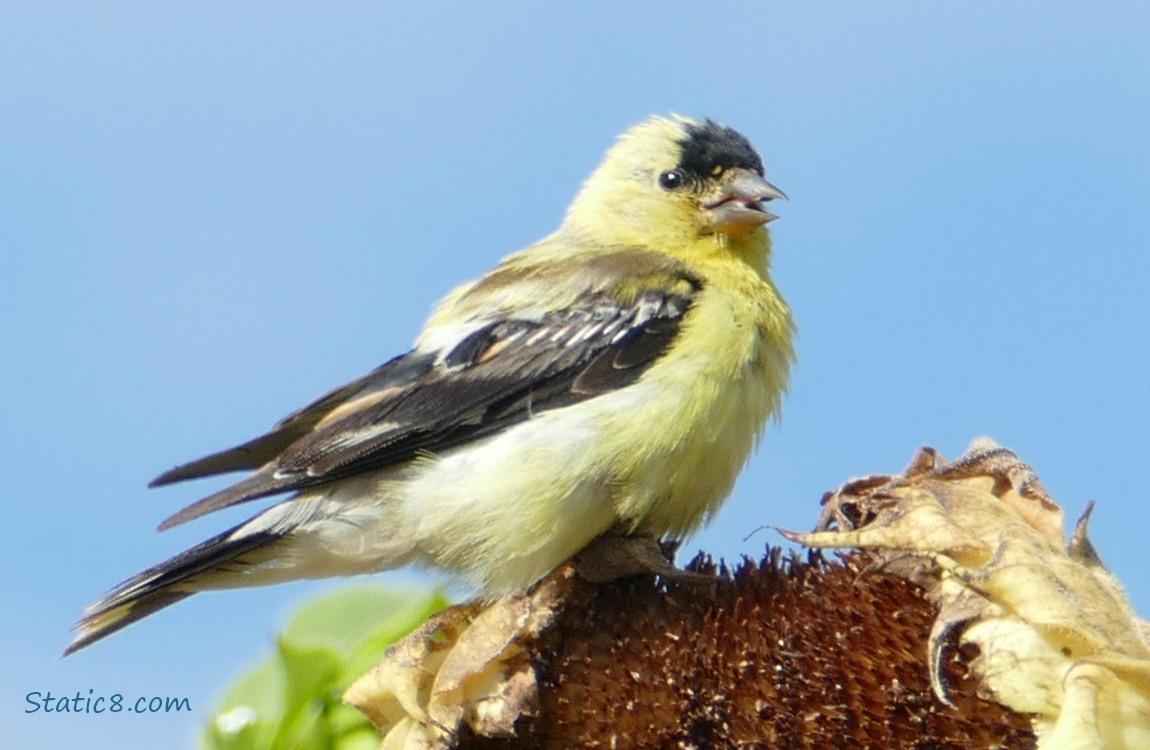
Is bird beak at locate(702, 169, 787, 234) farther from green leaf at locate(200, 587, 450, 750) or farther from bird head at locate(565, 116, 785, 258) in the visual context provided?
green leaf at locate(200, 587, 450, 750)

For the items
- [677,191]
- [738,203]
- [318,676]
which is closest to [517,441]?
[318,676]

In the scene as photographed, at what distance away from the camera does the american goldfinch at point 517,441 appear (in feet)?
13.1

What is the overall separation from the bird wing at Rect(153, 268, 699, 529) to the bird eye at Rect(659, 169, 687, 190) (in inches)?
34.4

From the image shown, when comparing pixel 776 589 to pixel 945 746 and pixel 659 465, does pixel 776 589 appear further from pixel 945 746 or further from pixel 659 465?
pixel 659 465

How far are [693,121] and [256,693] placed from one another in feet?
9.80

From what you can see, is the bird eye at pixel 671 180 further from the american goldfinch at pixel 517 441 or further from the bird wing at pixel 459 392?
the bird wing at pixel 459 392

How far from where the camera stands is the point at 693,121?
560 centimetres

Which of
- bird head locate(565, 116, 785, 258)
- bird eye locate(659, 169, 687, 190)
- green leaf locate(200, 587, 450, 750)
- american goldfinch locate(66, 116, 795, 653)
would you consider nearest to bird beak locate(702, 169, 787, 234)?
bird head locate(565, 116, 785, 258)

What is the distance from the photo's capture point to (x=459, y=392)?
4.38 m

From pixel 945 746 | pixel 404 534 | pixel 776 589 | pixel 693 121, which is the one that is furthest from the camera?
pixel 693 121

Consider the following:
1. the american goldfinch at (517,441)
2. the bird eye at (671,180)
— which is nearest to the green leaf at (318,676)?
the american goldfinch at (517,441)

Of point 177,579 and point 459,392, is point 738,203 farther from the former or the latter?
point 177,579

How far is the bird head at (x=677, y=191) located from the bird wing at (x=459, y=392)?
0.57 metres

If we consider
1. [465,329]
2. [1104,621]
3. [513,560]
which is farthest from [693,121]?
[1104,621]
